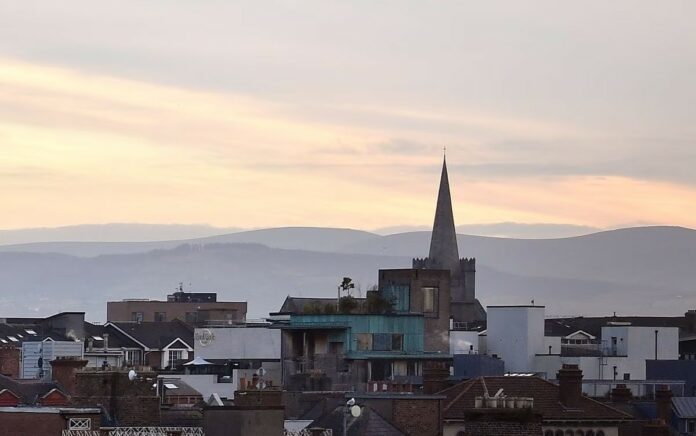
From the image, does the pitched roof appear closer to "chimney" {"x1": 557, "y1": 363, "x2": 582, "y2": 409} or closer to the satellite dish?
"chimney" {"x1": 557, "y1": 363, "x2": 582, "y2": 409}

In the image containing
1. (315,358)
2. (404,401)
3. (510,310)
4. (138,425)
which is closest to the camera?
(138,425)

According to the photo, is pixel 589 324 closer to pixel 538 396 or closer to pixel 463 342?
pixel 463 342

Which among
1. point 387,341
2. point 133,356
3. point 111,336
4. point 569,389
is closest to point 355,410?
point 569,389

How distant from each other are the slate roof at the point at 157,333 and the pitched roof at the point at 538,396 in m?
83.5

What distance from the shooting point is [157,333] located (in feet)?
550

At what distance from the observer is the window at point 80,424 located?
57.2 m

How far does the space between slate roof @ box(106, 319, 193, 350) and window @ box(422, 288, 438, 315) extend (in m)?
37.2

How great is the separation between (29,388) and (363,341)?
3569cm

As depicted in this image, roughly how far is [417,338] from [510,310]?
7.38 metres

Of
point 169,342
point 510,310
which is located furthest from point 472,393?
point 169,342

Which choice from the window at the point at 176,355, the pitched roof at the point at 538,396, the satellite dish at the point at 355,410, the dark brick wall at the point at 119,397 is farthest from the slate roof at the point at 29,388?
the window at the point at 176,355

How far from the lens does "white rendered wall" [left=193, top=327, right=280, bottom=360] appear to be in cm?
13550

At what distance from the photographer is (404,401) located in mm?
67062

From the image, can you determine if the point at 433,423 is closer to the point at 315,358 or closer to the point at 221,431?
the point at 221,431
